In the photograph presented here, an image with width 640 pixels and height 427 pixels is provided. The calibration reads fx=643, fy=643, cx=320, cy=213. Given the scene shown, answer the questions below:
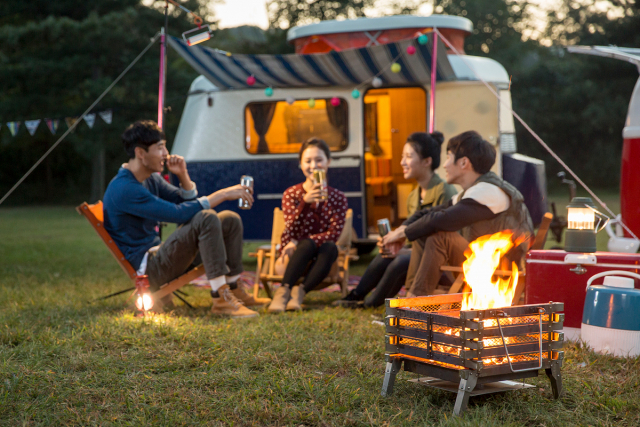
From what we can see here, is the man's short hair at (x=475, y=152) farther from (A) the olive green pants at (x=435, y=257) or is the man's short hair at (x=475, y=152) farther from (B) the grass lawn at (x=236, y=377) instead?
(B) the grass lawn at (x=236, y=377)

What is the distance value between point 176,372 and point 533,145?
2451 cm

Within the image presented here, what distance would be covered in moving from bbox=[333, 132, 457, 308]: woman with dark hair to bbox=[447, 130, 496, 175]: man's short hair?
0.59m

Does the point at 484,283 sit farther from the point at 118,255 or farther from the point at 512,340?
the point at 118,255

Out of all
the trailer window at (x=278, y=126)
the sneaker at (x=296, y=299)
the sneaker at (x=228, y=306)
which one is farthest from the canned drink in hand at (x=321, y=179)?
the trailer window at (x=278, y=126)

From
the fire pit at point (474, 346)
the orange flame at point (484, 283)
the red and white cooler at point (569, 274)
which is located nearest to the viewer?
the fire pit at point (474, 346)

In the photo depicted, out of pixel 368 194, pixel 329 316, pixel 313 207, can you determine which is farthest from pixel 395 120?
pixel 329 316

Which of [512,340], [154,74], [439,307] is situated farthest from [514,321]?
[154,74]

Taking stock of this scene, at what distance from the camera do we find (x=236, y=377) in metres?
2.71

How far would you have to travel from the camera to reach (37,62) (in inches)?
749

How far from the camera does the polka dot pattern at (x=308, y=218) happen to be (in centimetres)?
460

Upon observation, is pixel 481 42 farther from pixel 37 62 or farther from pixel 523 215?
pixel 523 215

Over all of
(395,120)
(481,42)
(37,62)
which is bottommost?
(395,120)

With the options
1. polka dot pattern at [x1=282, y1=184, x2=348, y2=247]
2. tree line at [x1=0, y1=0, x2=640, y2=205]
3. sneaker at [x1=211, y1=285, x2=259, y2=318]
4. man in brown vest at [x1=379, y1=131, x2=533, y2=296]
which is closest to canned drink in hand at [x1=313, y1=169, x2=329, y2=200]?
polka dot pattern at [x1=282, y1=184, x2=348, y2=247]

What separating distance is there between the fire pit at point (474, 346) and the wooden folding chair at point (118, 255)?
6.57ft
